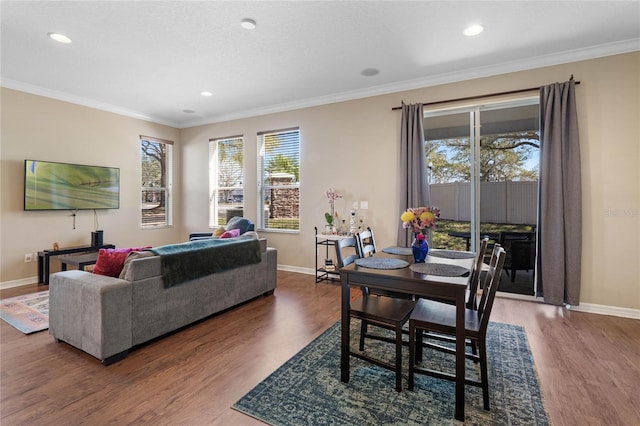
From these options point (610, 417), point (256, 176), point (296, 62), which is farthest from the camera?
point (256, 176)

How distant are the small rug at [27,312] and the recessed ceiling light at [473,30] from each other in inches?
196

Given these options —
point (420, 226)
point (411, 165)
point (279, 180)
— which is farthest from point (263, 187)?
point (420, 226)

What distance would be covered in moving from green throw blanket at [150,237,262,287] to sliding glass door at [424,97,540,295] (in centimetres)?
263

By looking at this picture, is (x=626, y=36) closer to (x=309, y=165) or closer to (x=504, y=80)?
(x=504, y=80)

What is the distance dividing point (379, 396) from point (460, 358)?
1.81 feet

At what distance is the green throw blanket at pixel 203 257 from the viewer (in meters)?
2.71

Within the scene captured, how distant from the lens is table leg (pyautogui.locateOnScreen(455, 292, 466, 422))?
1715mm

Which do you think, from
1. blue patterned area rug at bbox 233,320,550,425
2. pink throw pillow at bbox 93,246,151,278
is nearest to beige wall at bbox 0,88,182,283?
pink throw pillow at bbox 93,246,151,278

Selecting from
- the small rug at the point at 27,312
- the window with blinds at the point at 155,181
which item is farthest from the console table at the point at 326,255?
the window with blinds at the point at 155,181

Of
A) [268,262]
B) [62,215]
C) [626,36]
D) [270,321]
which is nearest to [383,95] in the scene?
[626,36]

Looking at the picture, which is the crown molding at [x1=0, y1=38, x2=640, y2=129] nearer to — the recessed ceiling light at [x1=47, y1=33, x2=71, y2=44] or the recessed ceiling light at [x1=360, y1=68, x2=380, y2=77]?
the recessed ceiling light at [x1=360, y1=68, x2=380, y2=77]

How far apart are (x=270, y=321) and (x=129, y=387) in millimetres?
1344

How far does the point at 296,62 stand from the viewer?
3701 mm

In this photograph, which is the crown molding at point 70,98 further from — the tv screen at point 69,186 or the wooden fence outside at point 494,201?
the wooden fence outside at point 494,201
